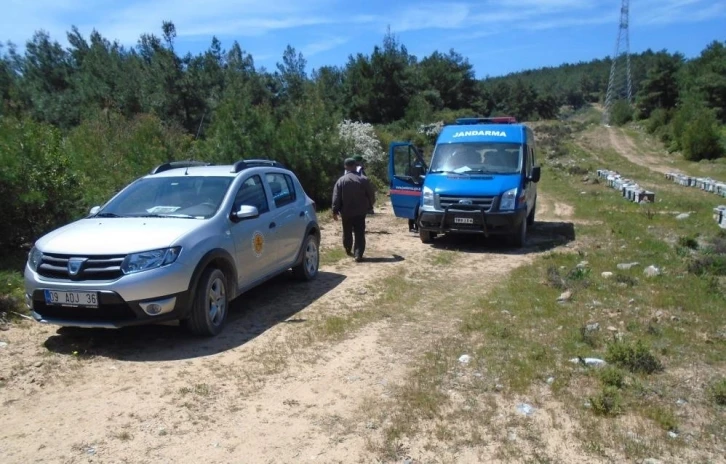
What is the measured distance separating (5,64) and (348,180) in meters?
51.5

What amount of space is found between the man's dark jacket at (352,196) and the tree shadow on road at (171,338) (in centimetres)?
281

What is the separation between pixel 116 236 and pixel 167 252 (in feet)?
1.87

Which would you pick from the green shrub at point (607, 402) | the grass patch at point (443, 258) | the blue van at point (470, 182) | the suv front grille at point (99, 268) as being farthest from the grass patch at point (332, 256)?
the green shrub at point (607, 402)

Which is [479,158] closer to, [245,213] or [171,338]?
[245,213]

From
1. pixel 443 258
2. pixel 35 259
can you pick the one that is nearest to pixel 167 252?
pixel 35 259

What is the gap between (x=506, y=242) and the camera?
40.4 ft

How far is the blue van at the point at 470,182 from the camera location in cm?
1125

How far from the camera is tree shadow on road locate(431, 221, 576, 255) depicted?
11675 millimetres

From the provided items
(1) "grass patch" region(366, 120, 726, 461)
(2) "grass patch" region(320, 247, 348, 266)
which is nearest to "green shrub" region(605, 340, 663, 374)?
(1) "grass patch" region(366, 120, 726, 461)

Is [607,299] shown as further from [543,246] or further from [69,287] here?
[69,287]

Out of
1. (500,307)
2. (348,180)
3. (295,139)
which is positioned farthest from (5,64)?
(500,307)

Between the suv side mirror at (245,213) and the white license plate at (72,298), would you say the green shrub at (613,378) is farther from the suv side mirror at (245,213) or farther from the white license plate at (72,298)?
the white license plate at (72,298)

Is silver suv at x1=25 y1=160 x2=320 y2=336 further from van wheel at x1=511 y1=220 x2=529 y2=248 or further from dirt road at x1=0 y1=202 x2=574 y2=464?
van wheel at x1=511 y1=220 x2=529 y2=248

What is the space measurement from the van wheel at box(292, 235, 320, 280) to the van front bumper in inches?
128
